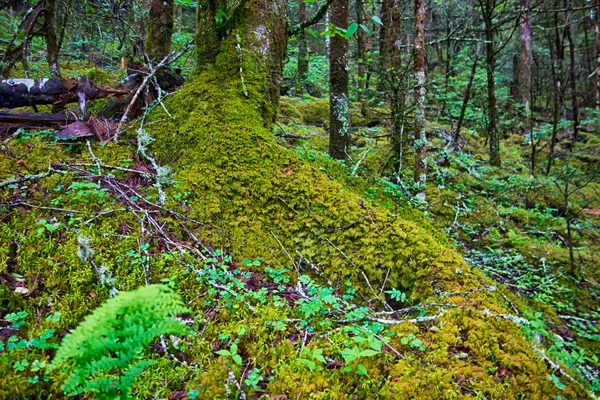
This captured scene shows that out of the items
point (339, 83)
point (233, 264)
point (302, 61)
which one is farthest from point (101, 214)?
point (302, 61)

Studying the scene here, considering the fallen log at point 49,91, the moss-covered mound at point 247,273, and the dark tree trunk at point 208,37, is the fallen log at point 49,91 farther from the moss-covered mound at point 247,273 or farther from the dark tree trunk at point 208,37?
the dark tree trunk at point 208,37

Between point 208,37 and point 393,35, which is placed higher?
point 393,35

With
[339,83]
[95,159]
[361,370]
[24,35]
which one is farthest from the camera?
[339,83]

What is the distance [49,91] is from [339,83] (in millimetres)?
4085

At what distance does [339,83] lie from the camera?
591cm

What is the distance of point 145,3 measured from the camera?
8.82 metres

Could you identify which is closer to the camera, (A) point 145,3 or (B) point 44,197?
(B) point 44,197

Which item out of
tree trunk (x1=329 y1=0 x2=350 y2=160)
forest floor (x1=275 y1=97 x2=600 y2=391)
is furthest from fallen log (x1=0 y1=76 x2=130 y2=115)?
tree trunk (x1=329 y1=0 x2=350 y2=160)

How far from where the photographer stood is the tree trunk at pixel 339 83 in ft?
18.7

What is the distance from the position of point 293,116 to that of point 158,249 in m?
7.33

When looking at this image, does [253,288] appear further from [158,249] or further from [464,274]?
[464,274]

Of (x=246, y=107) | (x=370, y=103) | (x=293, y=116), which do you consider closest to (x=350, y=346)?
(x=246, y=107)

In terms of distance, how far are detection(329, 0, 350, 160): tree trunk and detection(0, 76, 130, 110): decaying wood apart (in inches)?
127

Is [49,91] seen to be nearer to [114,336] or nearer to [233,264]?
[233,264]
